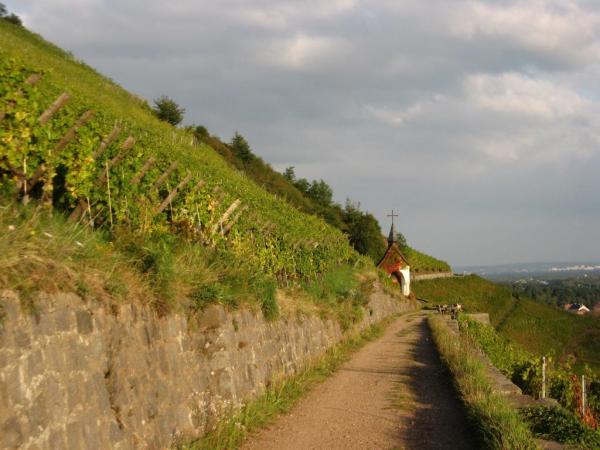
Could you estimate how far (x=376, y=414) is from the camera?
9023mm

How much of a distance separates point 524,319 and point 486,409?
175ft

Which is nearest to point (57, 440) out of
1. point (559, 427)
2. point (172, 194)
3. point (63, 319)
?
point (63, 319)

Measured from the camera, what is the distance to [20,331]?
444 centimetres

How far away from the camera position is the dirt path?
7.57 meters

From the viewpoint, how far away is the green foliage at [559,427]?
7.08 meters

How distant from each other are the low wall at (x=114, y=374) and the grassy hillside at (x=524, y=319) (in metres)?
36.5

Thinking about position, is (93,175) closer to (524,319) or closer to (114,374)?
(114,374)

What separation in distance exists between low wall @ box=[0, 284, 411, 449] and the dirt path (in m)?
0.92

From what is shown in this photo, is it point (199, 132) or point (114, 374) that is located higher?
point (199, 132)

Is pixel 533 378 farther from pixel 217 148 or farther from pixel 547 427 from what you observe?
pixel 217 148

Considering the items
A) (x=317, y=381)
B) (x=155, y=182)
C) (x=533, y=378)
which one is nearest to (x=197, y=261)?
(x=155, y=182)

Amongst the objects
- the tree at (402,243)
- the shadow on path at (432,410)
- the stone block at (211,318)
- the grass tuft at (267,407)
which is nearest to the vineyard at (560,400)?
the shadow on path at (432,410)

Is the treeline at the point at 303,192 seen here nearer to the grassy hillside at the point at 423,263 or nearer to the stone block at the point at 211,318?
the grassy hillside at the point at 423,263

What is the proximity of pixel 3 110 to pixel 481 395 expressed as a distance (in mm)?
7290
